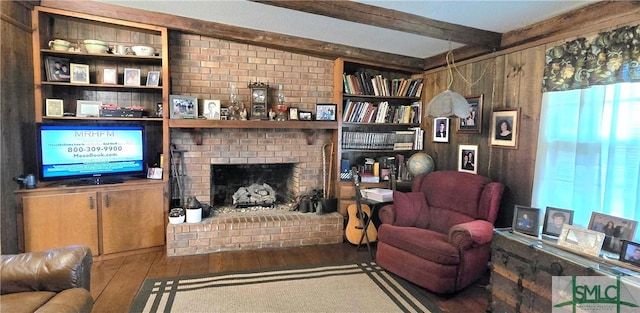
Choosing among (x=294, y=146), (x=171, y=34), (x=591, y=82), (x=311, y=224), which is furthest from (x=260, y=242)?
(x=591, y=82)

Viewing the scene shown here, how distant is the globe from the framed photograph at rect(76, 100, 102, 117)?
11.6ft

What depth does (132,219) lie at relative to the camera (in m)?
3.44

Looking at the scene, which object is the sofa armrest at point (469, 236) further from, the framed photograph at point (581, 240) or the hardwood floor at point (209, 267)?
the framed photograph at point (581, 240)

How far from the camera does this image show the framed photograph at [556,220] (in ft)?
7.49

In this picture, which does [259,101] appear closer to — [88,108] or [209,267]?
[88,108]

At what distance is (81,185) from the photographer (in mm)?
3234

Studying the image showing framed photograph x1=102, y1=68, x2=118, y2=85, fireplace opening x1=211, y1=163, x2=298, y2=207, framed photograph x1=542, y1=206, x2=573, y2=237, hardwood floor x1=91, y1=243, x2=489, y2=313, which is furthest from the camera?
fireplace opening x1=211, y1=163, x2=298, y2=207

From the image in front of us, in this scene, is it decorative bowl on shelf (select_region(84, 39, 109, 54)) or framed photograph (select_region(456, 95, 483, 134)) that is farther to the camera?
framed photograph (select_region(456, 95, 483, 134))

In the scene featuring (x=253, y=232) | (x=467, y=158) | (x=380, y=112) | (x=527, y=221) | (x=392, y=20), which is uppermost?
(x=392, y=20)

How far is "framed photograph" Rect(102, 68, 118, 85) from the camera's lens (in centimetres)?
343

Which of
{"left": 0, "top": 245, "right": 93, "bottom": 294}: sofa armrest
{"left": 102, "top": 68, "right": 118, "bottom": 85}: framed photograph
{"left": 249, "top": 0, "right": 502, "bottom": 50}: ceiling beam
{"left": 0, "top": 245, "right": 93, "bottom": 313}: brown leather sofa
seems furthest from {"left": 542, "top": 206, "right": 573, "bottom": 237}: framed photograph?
{"left": 102, "top": 68, "right": 118, "bottom": 85}: framed photograph

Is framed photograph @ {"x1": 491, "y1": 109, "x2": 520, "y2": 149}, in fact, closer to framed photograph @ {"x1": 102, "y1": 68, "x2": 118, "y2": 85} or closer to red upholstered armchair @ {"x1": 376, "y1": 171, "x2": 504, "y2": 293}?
red upholstered armchair @ {"x1": 376, "y1": 171, "x2": 504, "y2": 293}

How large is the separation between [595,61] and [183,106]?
3.72m

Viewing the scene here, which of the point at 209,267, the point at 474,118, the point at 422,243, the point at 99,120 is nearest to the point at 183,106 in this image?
the point at 99,120
